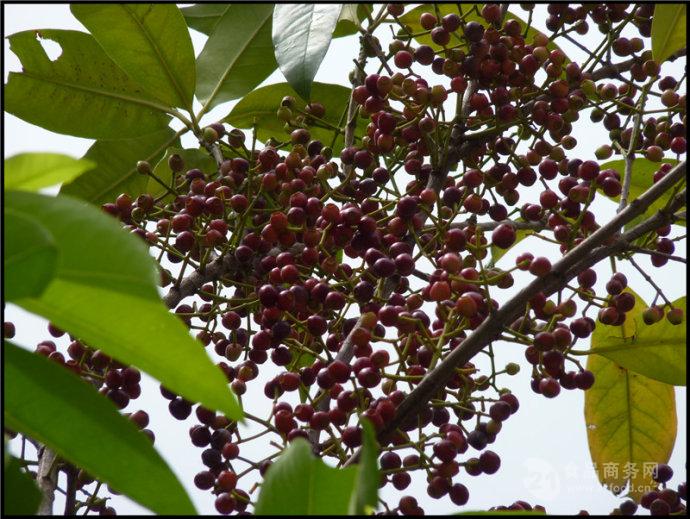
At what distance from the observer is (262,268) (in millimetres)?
1165

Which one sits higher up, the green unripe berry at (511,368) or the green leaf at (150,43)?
the green leaf at (150,43)

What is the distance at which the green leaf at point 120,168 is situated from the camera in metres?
1.56

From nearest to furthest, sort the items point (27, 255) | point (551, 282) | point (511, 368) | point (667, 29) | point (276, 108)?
point (27, 255) → point (551, 282) → point (511, 368) → point (667, 29) → point (276, 108)

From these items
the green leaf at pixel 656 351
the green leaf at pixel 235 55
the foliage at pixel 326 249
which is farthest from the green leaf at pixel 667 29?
the green leaf at pixel 235 55

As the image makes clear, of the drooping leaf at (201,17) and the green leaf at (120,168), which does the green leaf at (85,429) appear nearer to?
the green leaf at (120,168)

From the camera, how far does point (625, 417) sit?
133cm

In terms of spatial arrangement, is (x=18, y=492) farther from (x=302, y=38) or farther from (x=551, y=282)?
(x=302, y=38)

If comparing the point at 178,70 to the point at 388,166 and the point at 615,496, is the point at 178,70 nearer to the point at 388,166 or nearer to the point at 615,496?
the point at 388,166

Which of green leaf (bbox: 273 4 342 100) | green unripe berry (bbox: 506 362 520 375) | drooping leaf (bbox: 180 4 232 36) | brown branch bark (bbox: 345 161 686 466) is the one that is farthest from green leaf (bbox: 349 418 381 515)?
drooping leaf (bbox: 180 4 232 36)

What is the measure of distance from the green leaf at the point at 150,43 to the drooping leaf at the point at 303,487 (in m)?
1.03

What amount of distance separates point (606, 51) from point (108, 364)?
89cm

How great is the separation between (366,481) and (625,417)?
94 cm

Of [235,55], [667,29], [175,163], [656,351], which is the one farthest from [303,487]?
[235,55]

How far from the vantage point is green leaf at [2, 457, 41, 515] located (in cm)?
56
